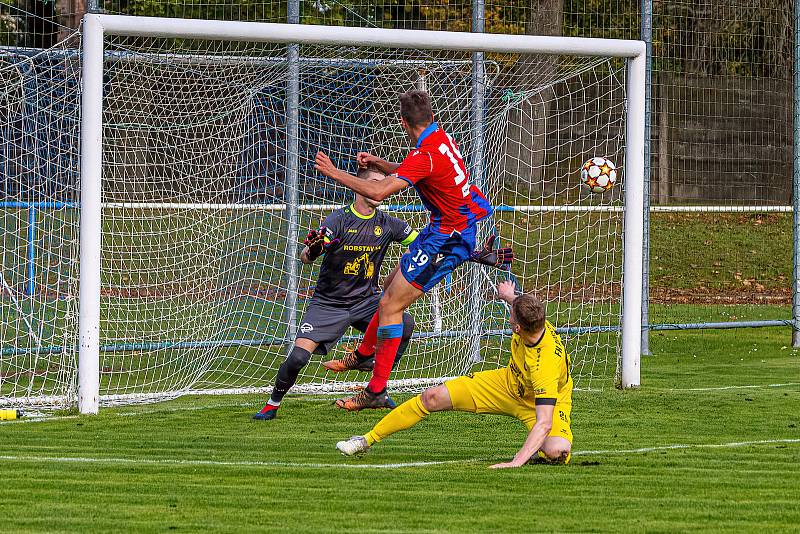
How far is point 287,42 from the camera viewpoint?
34.5 feet

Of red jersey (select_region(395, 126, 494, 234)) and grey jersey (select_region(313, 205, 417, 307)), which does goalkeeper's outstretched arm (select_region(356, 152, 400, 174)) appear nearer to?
red jersey (select_region(395, 126, 494, 234))

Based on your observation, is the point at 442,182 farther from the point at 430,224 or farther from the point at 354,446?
the point at 354,446

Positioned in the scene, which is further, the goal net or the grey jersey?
the goal net

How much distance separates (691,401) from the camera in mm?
10672

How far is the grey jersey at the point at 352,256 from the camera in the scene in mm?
10234

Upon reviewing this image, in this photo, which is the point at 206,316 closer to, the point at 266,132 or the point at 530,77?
the point at 266,132

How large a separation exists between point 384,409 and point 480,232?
139 inches

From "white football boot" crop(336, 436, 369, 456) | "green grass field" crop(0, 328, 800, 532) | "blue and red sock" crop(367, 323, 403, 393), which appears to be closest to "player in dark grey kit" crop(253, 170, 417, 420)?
"blue and red sock" crop(367, 323, 403, 393)

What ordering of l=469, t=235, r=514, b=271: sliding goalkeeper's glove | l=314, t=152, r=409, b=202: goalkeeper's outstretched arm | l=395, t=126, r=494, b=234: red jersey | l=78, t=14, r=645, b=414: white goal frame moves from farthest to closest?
l=469, t=235, r=514, b=271: sliding goalkeeper's glove, l=78, t=14, r=645, b=414: white goal frame, l=395, t=126, r=494, b=234: red jersey, l=314, t=152, r=409, b=202: goalkeeper's outstretched arm

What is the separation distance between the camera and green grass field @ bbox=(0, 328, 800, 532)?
6.07m

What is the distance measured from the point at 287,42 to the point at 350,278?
2.01m

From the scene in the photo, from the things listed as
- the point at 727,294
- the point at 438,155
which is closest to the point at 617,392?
the point at 438,155

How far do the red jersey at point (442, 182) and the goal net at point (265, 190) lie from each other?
222cm

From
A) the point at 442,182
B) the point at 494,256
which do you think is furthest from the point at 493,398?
the point at 494,256
